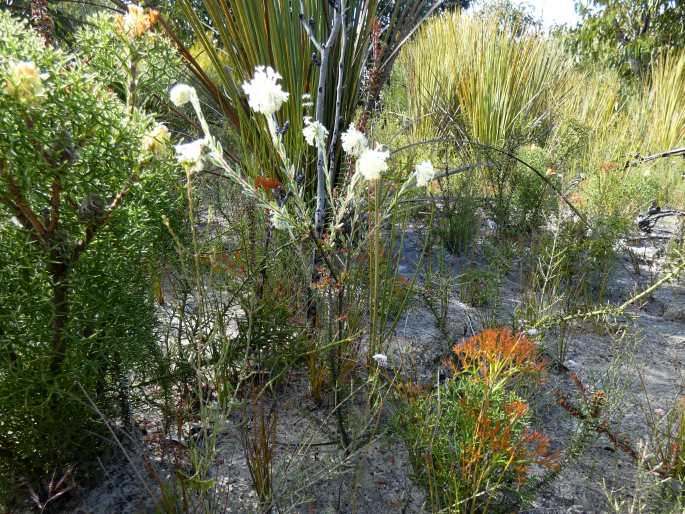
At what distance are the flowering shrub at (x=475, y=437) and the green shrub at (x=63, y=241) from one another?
63 cm

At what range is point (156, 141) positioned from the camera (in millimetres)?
994

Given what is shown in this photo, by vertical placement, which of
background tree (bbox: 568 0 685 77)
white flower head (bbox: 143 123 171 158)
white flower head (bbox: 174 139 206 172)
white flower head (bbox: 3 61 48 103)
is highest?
background tree (bbox: 568 0 685 77)

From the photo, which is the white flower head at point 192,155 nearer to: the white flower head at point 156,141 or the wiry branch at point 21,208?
the white flower head at point 156,141

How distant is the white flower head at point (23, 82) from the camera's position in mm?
784

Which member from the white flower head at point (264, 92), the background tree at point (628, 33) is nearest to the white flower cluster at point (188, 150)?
the white flower head at point (264, 92)

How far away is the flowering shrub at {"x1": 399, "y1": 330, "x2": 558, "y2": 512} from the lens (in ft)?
3.33

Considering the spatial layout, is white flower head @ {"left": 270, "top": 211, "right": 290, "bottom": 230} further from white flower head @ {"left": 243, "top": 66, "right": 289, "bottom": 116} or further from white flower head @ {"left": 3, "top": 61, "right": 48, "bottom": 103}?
white flower head @ {"left": 3, "top": 61, "right": 48, "bottom": 103}

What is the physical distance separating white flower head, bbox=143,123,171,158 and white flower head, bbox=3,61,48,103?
21 cm

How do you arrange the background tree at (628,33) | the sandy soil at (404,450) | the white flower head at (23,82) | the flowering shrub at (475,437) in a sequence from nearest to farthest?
the white flower head at (23,82)
the flowering shrub at (475,437)
the sandy soil at (404,450)
the background tree at (628,33)

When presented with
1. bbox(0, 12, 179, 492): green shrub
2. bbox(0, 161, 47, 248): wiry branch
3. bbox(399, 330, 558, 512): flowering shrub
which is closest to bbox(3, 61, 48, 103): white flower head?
bbox(0, 12, 179, 492): green shrub

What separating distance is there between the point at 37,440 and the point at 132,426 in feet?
0.82

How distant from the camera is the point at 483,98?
157 inches

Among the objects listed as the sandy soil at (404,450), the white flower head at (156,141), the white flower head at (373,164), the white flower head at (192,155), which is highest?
the white flower head at (156,141)

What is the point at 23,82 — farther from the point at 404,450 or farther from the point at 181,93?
the point at 404,450
